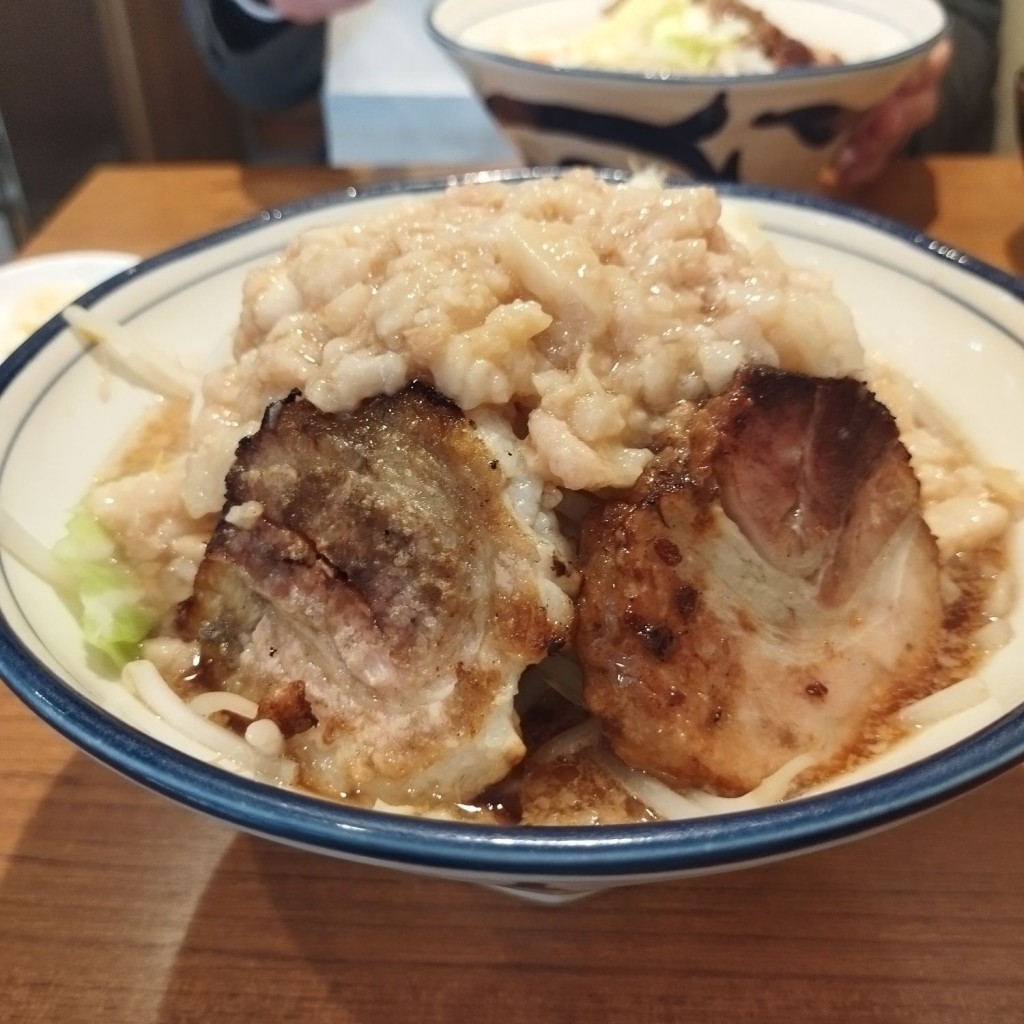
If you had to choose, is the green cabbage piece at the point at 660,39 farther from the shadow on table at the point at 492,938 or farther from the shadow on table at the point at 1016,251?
the shadow on table at the point at 492,938

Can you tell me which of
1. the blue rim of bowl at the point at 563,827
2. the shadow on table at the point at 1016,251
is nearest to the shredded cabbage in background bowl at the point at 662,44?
the shadow on table at the point at 1016,251

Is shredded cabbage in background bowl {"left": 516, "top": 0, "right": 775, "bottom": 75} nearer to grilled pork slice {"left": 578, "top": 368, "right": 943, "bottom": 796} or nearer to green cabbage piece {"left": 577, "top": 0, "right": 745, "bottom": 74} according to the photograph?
green cabbage piece {"left": 577, "top": 0, "right": 745, "bottom": 74}

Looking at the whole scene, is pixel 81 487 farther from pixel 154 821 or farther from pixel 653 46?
pixel 653 46

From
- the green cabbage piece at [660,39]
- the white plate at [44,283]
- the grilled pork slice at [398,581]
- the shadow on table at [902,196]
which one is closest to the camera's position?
the grilled pork slice at [398,581]

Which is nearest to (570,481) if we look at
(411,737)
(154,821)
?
(411,737)

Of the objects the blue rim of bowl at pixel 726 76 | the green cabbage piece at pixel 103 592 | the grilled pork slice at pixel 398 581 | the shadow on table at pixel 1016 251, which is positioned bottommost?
the shadow on table at pixel 1016 251

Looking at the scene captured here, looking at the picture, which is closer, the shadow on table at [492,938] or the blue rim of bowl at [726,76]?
the shadow on table at [492,938]

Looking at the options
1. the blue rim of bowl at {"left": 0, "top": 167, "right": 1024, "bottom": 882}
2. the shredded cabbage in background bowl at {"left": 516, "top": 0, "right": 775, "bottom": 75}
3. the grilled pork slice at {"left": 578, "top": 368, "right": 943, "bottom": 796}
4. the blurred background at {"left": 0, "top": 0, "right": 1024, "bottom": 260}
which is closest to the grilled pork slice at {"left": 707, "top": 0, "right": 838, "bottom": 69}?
the shredded cabbage in background bowl at {"left": 516, "top": 0, "right": 775, "bottom": 75}
